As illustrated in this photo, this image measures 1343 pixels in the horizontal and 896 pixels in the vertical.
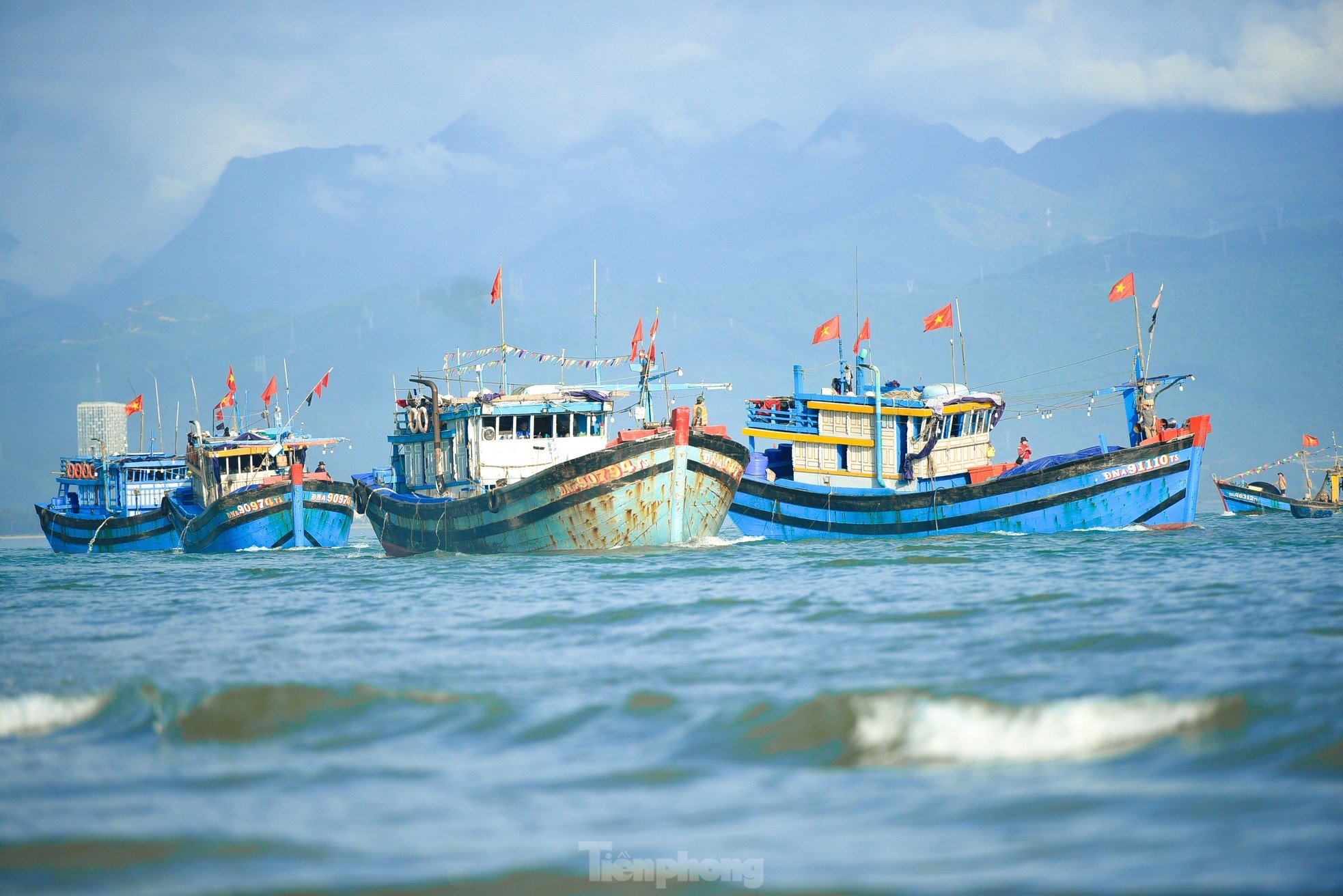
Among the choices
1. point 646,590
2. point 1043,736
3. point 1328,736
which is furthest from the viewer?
point 646,590

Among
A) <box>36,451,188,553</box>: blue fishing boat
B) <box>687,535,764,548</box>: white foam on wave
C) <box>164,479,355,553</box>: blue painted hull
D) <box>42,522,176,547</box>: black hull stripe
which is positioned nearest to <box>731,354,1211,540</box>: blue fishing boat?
<box>687,535,764,548</box>: white foam on wave

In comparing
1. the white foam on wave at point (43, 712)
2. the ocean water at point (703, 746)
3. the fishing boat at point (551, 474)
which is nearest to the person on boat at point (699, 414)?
the fishing boat at point (551, 474)

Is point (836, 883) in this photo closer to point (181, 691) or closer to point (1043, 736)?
point (1043, 736)

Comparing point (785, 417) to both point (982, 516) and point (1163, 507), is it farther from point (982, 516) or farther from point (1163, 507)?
point (1163, 507)

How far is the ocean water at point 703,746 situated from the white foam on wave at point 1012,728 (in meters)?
0.03

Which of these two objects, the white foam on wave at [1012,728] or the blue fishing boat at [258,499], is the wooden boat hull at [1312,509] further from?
the white foam on wave at [1012,728]

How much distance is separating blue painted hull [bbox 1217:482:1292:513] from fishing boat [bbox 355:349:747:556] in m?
38.5

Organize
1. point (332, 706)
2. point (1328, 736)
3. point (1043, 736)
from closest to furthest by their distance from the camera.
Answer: point (1328, 736)
point (1043, 736)
point (332, 706)

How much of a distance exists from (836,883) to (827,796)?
57.2 inches

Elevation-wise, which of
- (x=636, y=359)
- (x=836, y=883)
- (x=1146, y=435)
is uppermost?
(x=636, y=359)

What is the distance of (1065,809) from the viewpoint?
740 centimetres

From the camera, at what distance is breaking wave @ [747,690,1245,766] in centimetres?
889

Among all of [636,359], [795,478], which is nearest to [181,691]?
[636,359]

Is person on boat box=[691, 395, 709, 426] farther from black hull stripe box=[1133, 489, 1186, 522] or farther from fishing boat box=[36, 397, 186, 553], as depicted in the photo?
fishing boat box=[36, 397, 186, 553]
